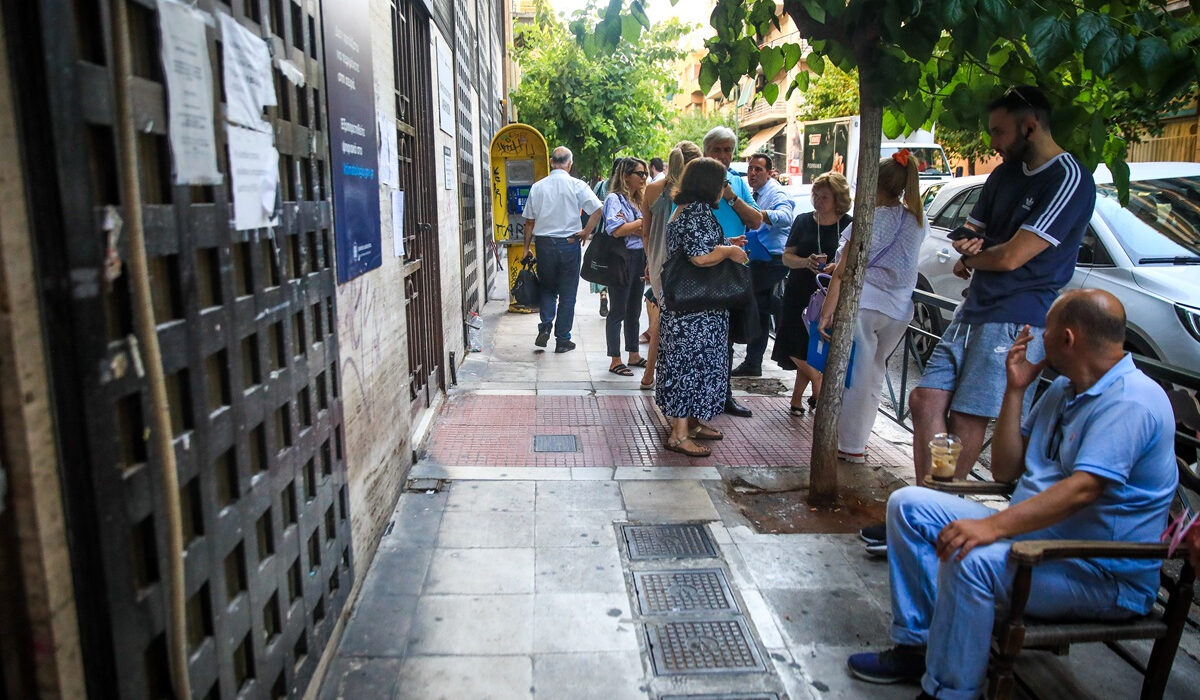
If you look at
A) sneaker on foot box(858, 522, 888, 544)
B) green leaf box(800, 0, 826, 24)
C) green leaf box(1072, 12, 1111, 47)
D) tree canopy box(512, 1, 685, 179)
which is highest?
tree canopy box(512, 1, 685, 179)

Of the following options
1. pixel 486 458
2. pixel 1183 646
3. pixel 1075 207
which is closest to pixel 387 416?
pixel 486 458

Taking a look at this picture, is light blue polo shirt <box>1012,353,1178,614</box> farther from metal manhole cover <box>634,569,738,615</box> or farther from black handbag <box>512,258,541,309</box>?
black handbag <box>512,258,541,309</box>

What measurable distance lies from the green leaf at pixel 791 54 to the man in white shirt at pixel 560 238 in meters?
4.06

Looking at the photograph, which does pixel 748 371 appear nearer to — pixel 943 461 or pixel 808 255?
pixel 808 255

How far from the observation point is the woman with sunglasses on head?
24.6ft

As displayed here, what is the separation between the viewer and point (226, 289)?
204 centimetres

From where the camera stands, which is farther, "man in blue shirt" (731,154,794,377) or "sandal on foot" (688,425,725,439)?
"man in blue shirt" (731,154,794,377)

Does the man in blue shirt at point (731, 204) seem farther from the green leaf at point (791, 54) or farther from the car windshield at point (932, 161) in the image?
the car windshield at point (932, 161)

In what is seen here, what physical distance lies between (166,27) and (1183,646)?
12.6 ft

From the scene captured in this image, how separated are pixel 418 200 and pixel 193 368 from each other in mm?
4027

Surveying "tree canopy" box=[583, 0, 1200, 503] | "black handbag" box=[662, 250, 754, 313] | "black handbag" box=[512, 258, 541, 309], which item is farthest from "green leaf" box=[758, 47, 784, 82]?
"black handbag" box=[512, 258, 541, 309]

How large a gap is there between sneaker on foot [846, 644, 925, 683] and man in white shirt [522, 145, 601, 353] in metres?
5.77

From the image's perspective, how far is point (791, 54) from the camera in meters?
4.26

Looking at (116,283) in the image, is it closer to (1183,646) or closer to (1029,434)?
(1029,434)
